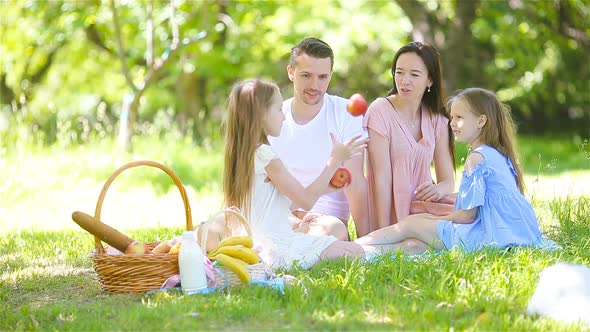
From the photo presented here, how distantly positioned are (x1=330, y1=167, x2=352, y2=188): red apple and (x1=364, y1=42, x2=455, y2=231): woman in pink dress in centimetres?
47

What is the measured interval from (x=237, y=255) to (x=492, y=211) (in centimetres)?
142

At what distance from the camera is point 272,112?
4.09m

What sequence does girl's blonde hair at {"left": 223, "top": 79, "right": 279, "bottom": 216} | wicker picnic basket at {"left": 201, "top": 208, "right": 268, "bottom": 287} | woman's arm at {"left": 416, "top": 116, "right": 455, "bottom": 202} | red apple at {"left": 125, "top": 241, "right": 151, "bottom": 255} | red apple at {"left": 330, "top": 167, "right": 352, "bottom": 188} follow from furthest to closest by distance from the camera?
woman's arm at {"left": 416, "top": 116, "right": 455, "bottom": 202}
red apple at {"left": 330, "top": 167, "right": 352, "bottom": 188}
girl's blonde hair at {"left": 223, "top": 79, "right": 279, "bottom": 216}
red apple at {"left": 125, "top": 241, "right": 151, "bottom": 255}
wicker picnic basket at {"left": 201, "top": 208, "right": 268, "bottom": 287}

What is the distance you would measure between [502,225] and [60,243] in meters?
2.71

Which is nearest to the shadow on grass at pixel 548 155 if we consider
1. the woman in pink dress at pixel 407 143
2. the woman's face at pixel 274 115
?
the woman in pink dress at pixel 407 143

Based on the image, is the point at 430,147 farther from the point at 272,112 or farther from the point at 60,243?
the point at 60,243

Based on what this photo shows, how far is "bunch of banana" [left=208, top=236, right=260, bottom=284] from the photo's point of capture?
3613mm

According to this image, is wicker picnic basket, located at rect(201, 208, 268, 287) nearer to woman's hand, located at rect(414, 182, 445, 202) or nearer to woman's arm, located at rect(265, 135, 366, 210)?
woman's arm, located at rect(265, 135, 366, 210)

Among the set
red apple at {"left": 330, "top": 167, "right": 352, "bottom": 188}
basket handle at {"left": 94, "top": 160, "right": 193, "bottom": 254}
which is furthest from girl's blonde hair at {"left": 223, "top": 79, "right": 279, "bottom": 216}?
red apple at {"left": 330, "top": 167, "right": 352, "bottom": 188}

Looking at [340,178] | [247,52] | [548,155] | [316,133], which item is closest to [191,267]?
[340,178]

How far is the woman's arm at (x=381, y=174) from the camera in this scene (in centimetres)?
480

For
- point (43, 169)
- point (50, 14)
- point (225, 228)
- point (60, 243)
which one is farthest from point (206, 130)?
point (225, 228)

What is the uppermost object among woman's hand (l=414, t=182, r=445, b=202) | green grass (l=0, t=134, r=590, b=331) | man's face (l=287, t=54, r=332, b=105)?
man's face (l=287, t=54, r=332, b=105)

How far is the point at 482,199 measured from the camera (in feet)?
13.8
